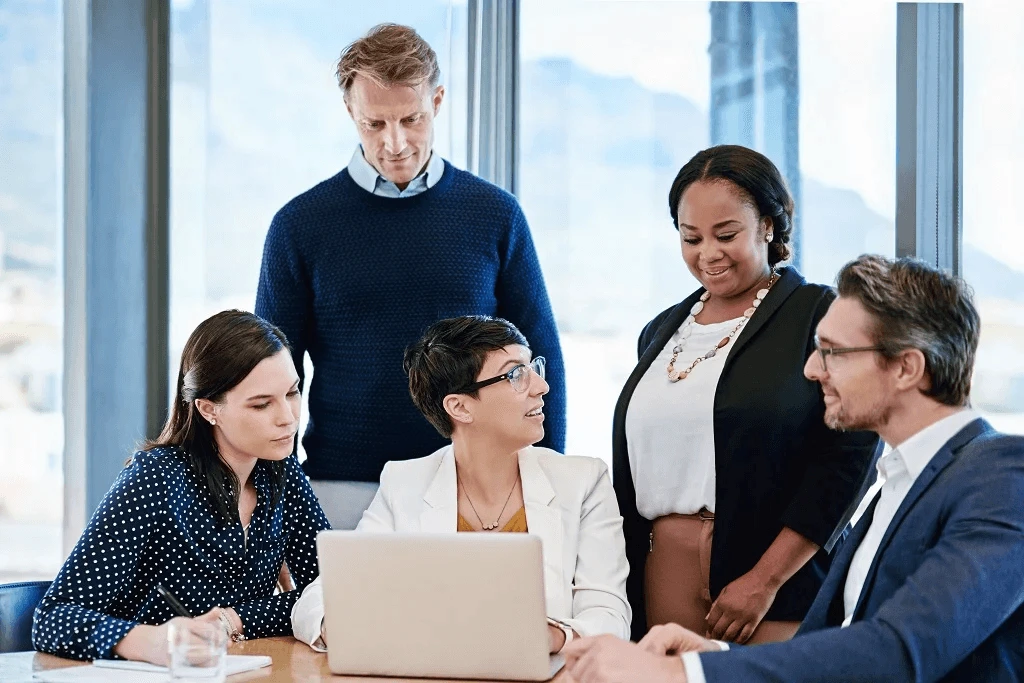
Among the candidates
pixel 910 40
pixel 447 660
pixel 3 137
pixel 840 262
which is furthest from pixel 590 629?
pixel 3 137

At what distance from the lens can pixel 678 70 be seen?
3678 mm

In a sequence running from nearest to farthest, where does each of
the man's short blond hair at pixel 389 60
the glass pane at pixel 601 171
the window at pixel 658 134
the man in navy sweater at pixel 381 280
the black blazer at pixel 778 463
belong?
the black blazer at pixel 778 463 < the man's short blond hair at pixel 389 60 < the man in navy sweater at pixel 381 280 < the window at pixel 658 134 < the glass pane at pixel 601 171

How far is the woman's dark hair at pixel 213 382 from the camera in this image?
2.34 m

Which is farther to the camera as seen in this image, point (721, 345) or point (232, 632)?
point (721, 345)

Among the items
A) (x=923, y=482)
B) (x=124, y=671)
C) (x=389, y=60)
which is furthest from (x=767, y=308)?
(x=124, y=671)

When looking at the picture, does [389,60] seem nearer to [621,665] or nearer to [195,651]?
[195,651]

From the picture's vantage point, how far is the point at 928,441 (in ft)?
5.70

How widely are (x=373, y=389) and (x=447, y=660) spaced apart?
105 centimetres

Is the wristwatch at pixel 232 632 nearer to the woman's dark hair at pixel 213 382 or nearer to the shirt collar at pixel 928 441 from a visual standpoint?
the woman's dark hair at pixel 213 382

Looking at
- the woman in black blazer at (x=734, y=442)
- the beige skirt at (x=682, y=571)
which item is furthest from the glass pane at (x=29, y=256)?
the beige skirt at (x=682, y=571)

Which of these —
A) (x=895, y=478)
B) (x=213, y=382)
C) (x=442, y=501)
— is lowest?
(x=442, y=501)

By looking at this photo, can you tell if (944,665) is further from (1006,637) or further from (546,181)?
(546,181)

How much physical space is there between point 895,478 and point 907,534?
0.18 metres

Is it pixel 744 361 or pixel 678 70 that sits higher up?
pixel 678 70
